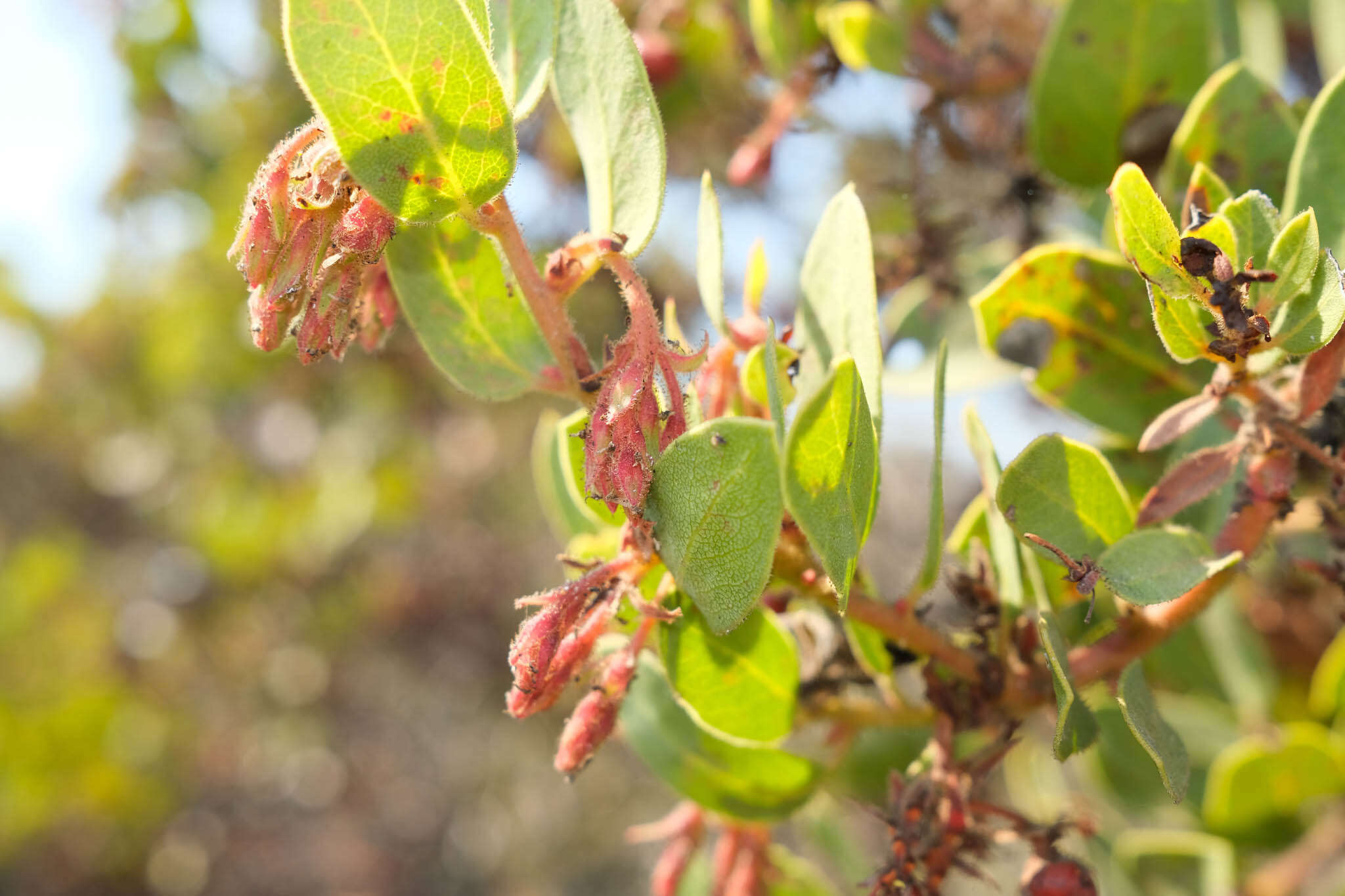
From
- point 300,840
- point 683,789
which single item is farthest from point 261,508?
point 683,789

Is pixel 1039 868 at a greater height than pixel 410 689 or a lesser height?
greater

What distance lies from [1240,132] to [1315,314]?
328mm

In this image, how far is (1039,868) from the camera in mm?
839

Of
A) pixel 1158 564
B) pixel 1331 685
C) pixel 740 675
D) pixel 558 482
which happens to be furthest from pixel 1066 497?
pixel 1331 685

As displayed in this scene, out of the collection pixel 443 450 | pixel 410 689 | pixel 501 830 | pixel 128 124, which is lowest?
pixel 501 830

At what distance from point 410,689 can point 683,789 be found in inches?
102

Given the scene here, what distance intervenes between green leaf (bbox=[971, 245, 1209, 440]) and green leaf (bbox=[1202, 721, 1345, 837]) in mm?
528

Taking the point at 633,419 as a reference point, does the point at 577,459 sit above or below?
below

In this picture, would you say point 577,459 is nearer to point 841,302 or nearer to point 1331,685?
point 841,302

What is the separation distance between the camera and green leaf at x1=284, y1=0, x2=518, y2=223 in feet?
1.80

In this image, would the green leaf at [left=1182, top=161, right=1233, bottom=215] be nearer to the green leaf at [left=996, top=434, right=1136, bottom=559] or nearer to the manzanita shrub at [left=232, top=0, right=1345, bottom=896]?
the manzanita shrub at [left=232, top=0, right=1345, bottom=896]

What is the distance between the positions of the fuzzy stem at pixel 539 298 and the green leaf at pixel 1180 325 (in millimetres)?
391

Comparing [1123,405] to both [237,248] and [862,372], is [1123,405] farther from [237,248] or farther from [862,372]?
[237,248]

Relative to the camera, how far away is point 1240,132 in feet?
2.88
